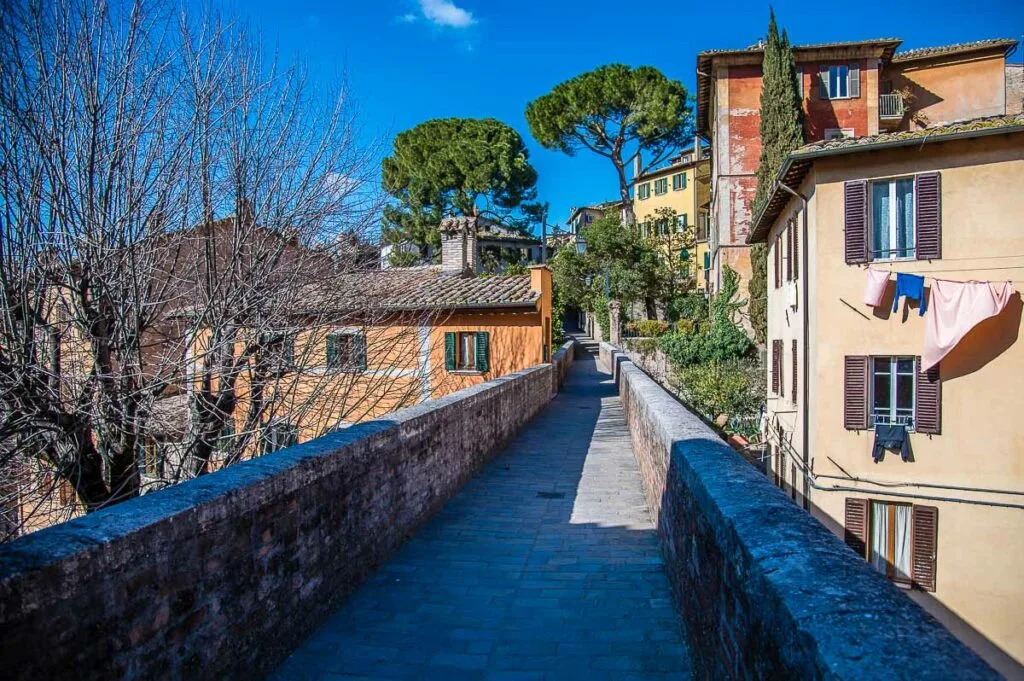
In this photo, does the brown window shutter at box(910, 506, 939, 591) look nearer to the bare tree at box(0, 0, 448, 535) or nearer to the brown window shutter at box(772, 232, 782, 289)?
the brown window shutter at box(772, 232, 782, 289)

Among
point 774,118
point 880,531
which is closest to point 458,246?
point 880,531

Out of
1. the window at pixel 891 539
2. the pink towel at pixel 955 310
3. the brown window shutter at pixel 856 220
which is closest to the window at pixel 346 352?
the brown window shutter at pixel 856 220

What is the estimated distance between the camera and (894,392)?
12.3m

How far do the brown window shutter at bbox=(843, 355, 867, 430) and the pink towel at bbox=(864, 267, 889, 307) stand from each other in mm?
1094

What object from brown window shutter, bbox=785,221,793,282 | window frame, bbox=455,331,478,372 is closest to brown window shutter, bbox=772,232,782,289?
brown window shutter, bbox=785,221,793,282

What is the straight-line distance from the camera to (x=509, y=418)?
10.9 m

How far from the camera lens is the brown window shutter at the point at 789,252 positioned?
1506 cm

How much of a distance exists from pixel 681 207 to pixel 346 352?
40553 millimetres

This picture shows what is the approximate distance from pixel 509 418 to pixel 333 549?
6.70m

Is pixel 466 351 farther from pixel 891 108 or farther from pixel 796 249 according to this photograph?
pixel 891 108

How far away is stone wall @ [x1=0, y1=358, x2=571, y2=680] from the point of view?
7.04 ft

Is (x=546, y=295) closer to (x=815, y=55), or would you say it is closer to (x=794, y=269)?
(x=794, y=269)

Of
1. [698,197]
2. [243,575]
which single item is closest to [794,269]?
[243,575]

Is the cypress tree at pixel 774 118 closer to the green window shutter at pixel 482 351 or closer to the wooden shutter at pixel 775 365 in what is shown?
the wooden shutter at pixel 775 365
